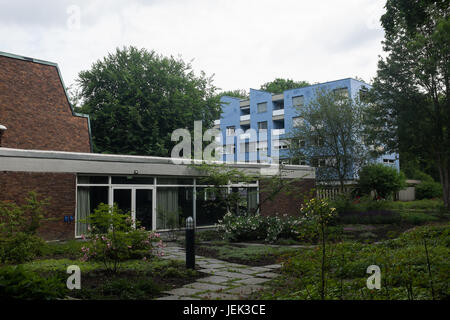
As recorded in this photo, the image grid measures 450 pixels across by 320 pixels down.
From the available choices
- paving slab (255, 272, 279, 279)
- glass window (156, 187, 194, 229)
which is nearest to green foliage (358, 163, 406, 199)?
glass window (156, 187, 194, 229)

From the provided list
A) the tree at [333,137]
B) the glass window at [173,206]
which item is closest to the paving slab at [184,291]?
the glass window at [173,206]

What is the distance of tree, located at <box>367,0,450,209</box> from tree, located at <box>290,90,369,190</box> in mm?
978

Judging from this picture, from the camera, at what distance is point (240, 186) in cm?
1866

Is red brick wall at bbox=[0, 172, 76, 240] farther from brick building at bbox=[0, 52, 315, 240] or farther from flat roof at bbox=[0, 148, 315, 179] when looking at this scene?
flat roof at bbox=[0, 148, 315, 179]

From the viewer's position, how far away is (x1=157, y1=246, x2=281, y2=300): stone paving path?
5660mm

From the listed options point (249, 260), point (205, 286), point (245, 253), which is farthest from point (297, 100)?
point (205, 286)

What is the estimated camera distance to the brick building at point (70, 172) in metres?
13.0

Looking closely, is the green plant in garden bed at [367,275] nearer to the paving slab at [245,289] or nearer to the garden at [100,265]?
the paving slab at [245,289]

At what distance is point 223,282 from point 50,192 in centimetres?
879

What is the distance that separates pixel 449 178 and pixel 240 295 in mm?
21458

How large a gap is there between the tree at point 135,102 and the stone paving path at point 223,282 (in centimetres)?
1807

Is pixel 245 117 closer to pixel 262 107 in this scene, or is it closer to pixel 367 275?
pixel 262 107

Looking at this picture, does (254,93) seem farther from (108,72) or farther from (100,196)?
(100,196)
